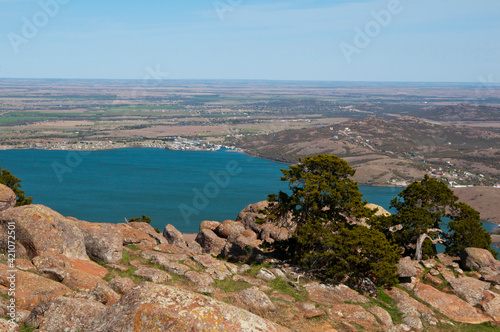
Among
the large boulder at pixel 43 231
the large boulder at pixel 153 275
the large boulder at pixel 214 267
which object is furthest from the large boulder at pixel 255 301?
the large boulder at pixel 43 231

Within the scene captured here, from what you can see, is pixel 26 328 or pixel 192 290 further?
pixel 192 290

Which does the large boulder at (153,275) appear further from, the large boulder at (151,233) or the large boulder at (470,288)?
the large boulder at (470,288)

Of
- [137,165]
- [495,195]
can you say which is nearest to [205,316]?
[495,195]

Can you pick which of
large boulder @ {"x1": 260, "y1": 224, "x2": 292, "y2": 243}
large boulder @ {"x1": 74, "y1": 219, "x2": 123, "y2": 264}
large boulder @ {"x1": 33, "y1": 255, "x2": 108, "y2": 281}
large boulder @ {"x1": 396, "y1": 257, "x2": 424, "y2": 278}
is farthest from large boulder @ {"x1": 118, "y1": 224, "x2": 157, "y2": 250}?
large boulder @ {"x1": 396, "y1": 257, "x2": 424, "y2": 278}

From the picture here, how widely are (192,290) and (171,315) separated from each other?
11.3m

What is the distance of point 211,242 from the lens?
129 ft

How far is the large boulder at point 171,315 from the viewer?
10.6 m

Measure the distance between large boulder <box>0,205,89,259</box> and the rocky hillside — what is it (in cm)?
5

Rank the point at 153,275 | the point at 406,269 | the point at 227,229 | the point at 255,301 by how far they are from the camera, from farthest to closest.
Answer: the point at 227,229
the point at 406,269
the point at 153,275
the point at 255,301

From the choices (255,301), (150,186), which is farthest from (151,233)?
(150,186)

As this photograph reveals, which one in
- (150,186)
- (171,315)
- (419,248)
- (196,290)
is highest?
(171,315)

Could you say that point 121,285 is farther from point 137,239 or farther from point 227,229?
point 227,229

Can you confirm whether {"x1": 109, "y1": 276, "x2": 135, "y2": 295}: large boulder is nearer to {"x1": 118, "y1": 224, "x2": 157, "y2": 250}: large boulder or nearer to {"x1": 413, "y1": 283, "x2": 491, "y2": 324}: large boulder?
{"x1": 118, "y1": 224, "x2": 157, "y2": 250}: large boulder

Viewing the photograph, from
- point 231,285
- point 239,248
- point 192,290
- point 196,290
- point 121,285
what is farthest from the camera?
point 239,248
